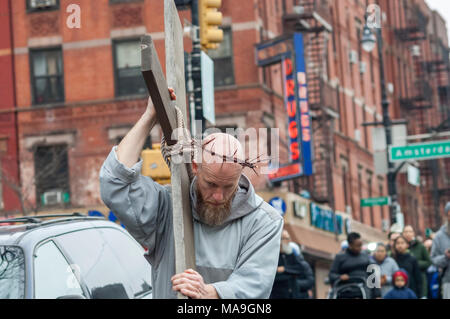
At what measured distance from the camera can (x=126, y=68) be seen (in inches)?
1310

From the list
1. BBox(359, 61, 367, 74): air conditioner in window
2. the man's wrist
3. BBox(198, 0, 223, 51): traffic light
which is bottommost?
the man's wrist

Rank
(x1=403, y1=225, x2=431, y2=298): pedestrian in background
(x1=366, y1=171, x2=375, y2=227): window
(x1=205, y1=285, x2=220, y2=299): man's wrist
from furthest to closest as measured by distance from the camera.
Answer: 1. (x1=366, y1=171, x2=375, y2=227): window
2. (x1=403, y1=225, x2=431, y2=298): pedestrian in background
3. (x1=205, y1=285, x2=220, y2=299): man's wrist

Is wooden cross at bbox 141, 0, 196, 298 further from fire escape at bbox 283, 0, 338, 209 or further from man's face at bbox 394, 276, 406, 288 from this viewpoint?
fire escape at bbox 283, 0, 338, 209

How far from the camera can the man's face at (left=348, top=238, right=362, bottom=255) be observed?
1457 cm

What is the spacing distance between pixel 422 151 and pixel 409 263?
335 inches

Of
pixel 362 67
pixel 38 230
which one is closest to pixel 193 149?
pixel 38 230

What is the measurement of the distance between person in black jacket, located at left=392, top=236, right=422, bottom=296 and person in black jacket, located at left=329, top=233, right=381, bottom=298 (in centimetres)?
90

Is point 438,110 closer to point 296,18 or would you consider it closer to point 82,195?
point 296,18

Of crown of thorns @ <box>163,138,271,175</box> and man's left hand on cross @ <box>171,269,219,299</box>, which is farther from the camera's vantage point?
crown of thorns @ <box>163,138,271,175</box>

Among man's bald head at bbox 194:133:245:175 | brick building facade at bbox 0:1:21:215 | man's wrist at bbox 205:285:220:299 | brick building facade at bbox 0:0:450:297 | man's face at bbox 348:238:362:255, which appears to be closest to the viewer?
man's wrist at bbox 205:285:220:299

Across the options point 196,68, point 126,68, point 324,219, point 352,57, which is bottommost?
point 324,219

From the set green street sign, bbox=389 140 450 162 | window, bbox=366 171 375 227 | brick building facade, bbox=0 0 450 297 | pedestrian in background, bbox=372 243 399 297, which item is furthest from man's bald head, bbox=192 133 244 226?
window, bbox=366 171 375 227

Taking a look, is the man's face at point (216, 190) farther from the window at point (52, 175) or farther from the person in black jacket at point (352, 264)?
the window at point (52, 175)

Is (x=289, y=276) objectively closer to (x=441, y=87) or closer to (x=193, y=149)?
(x=193, y=149)
